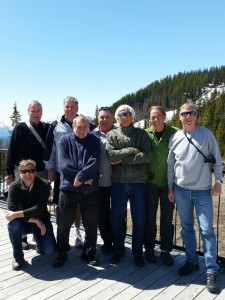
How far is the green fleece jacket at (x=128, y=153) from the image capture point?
3.58 m

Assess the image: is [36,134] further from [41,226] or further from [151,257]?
[151,257]

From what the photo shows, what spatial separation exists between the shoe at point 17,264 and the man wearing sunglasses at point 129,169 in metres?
1.32

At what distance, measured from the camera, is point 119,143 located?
371 cm

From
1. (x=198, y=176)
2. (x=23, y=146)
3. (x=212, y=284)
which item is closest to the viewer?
(x=212, y=284)

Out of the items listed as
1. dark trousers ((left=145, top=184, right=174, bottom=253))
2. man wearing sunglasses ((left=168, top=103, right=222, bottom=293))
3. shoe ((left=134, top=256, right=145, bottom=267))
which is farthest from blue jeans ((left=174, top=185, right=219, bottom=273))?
shoe ((left=134, top=256, right=145, bottom=267))

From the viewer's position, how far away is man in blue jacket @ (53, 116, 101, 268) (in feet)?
11.9

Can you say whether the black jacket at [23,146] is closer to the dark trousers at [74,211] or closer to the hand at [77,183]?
the dark trousers at [74,211]

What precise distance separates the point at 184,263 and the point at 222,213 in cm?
1399

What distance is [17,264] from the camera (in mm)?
3748

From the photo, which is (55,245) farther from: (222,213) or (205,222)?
(222,213)

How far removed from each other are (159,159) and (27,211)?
5.91ft

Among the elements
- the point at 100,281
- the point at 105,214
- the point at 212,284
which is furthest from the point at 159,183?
the point at 100,281

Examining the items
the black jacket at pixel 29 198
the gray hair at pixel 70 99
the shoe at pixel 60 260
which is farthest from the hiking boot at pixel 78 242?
the gray hair at pixel 70 99

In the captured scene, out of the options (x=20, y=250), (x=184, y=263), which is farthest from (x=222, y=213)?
(x=20, y=250)
